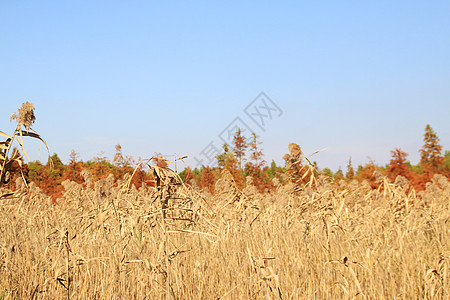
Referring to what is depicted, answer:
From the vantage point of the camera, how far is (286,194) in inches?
197

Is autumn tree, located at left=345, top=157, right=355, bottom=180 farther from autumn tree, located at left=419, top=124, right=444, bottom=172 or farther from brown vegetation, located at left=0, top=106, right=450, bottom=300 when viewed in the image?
brown vegetation, located at left=0, top=106, right=450, bottom=300

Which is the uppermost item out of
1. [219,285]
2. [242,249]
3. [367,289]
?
[242,249]

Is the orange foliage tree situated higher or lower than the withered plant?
higher

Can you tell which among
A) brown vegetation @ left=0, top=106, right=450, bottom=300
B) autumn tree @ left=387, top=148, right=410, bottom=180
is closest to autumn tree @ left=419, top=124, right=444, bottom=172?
autumn tree @ left=387, top=148, right=410, bottom=180

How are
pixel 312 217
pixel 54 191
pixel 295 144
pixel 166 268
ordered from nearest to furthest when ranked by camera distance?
pixel 166 268 → pixel 312 217 → pixel 295 144 → pixel 54 191

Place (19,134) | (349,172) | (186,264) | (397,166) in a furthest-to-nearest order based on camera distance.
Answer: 1. (349,172)
2. (397,166)
3. (186,264)
4. (19,134)

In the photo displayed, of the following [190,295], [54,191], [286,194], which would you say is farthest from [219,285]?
[54,191]

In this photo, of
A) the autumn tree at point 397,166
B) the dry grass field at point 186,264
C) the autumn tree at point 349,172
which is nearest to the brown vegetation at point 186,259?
the dry grass field at point 186,264

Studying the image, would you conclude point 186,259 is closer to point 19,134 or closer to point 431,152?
point 19,134

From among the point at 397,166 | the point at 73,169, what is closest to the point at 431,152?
the point at 397,166

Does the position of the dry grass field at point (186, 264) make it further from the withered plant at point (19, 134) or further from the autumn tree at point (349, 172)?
the autumn tree at point (349, 172)

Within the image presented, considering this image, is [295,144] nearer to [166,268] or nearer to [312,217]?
[312,217]

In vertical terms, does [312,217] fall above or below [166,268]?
above

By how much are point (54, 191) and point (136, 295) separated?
1442 centimetres
